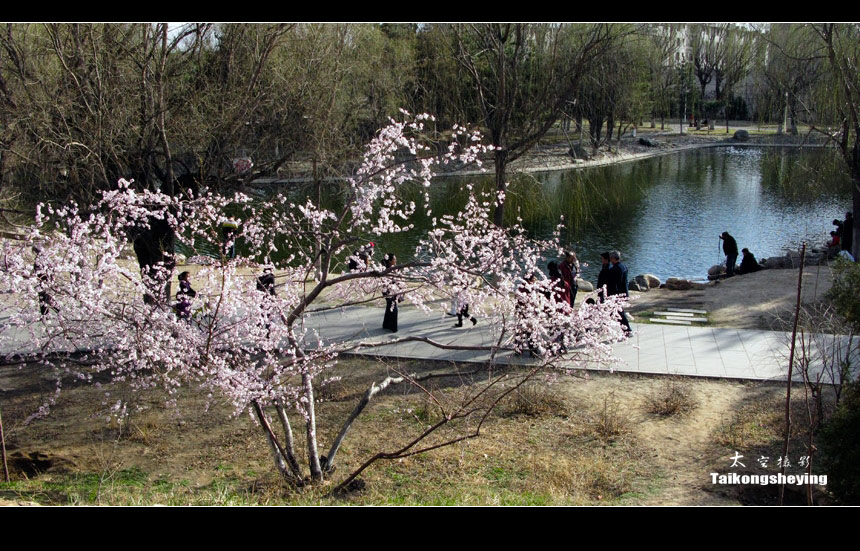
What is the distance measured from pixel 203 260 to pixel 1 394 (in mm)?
3821

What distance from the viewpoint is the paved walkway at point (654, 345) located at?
937 centimetres

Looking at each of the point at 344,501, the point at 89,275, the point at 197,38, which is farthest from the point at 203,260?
the point at 197,38

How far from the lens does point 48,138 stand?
9641 millimetres

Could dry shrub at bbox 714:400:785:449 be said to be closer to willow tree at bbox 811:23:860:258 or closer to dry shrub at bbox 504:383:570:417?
dry shrub at bbox 504:383:570:417

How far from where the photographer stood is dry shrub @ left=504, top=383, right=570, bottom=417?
8.43 meters

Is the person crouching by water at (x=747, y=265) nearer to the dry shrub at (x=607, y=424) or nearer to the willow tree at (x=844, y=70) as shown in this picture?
the willow tree at (x=844, y=70)

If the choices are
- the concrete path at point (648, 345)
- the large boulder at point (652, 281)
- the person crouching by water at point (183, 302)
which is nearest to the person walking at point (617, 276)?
the concrete path at point (648, 345)

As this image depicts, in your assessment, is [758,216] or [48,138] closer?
[48,138]

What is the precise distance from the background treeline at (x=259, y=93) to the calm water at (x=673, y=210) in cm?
156

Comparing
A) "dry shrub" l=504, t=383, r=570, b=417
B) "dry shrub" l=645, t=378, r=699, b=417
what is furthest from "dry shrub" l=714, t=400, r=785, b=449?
"dry shrub" l=504, t=383, r=570, b=417

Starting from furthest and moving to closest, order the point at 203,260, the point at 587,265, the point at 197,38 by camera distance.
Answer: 1. the point at 587,265
2. the point at 197,38
3. the point at 203,260

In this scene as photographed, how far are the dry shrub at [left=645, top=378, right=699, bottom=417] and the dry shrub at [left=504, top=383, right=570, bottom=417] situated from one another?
3.28 ft

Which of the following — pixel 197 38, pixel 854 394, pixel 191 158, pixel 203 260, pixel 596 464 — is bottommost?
pixel 596 464

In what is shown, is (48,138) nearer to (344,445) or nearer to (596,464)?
(344,445)
